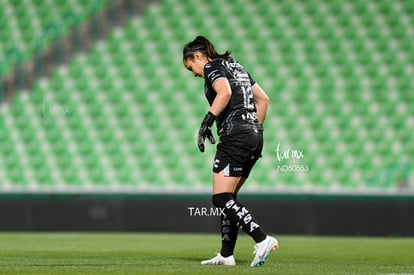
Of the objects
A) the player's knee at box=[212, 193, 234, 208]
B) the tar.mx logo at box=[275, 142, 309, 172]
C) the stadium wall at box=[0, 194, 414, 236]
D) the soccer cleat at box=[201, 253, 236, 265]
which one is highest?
Answer: the player's knee at box=[212, 193, 234, 208]

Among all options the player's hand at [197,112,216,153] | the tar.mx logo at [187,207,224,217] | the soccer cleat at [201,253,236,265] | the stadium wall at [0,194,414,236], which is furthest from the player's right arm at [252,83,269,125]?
the tar.mx logo at [187,207,224,217]

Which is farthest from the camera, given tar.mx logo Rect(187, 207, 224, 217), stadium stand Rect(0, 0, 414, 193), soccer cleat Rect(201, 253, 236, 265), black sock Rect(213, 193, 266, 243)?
stadium stand Rect(0, 0, 414, 193)

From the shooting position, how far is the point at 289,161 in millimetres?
14328

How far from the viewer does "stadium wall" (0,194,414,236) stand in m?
12.9

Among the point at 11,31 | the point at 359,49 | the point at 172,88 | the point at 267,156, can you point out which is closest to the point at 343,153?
the point at 267,156

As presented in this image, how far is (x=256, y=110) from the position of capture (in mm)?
7777

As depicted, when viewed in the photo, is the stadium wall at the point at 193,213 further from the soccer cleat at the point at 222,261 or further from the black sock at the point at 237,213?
the black sock at the point at 237,213

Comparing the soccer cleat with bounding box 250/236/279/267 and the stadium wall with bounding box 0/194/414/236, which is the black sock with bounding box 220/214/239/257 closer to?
the soccer cleat with bounding box 250/236/279/267

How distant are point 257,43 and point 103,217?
464cm

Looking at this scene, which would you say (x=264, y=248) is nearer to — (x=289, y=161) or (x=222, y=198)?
(x=222, y=198)

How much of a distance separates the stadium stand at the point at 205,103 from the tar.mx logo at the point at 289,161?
1.2 inches

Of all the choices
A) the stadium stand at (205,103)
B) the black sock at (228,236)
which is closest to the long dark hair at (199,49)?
the black sock at (228,236)

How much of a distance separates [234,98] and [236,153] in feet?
1.47

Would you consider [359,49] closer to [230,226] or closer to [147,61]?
[147,61]
